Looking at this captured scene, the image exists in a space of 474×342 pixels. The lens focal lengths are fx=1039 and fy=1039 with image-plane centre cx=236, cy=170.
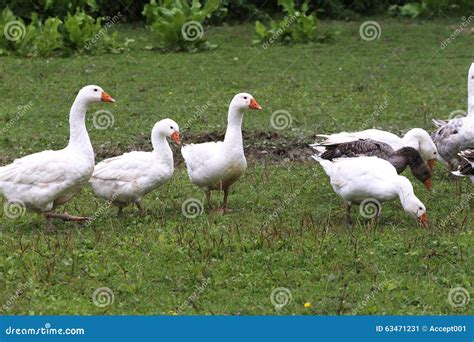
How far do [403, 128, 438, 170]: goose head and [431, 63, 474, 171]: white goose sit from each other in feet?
0.60

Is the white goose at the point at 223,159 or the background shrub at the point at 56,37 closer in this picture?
the white goose at the point at 223,159

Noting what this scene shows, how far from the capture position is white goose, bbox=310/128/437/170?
11664 millimetres

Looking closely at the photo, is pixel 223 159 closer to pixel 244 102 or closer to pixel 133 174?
pixel 244 102

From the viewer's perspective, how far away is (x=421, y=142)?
12062mm

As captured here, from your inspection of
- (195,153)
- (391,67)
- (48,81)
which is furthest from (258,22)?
(195,153)

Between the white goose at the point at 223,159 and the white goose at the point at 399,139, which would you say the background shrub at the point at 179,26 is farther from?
the white goose at the point at 223,159

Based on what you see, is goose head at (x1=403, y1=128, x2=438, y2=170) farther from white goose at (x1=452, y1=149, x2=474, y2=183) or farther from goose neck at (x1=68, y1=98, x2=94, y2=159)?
goose neck at (x1=68, y1=98, x2=94, y2=159)

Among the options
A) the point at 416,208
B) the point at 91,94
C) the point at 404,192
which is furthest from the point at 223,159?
the point at 416,208

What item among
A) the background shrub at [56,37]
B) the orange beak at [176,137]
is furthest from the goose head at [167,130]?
the background shrub at [56,37]

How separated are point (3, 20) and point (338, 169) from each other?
36.5 feet

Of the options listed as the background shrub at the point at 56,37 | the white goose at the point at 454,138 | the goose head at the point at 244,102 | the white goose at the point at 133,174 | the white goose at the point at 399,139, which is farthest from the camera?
the background shrub at the point at 56,37

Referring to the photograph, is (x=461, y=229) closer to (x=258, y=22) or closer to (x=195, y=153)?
(x=195, y=153)

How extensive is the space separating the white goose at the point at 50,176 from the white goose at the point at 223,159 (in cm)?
131

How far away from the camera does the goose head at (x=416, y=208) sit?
32.1 feet
